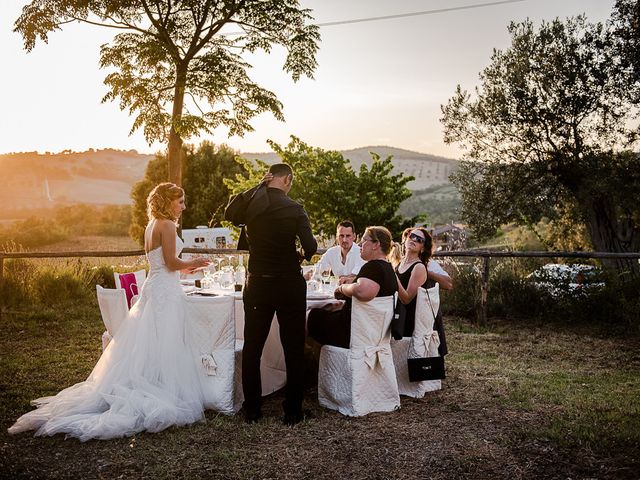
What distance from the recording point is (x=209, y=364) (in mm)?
4676

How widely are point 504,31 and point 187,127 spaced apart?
8228 mm

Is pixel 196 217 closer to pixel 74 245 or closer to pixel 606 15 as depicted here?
pixel 74 245

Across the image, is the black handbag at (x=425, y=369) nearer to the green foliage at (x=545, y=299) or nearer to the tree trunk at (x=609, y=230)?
the green foliage at (x=545, y=299)

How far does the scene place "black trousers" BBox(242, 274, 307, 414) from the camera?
4.38 m

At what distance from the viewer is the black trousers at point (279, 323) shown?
4.38m

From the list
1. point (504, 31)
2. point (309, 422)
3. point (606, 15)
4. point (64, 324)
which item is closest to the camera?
point (309, 422)

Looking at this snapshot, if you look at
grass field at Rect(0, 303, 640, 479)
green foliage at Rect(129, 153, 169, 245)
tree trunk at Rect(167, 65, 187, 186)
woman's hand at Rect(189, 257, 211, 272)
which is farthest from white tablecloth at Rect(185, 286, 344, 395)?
green foliage at Rect(129, 153, 169, 245)

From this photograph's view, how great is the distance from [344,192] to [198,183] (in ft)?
56.2

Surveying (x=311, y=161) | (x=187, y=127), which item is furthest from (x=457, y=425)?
(x=311, y=161)

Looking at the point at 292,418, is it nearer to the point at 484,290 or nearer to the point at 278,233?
the point at 278,233

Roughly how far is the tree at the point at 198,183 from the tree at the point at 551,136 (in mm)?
20859

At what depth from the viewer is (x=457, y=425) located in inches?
175

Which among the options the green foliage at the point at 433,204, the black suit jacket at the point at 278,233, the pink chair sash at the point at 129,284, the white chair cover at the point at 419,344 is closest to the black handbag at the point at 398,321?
the white chair cover at the point at 419,344

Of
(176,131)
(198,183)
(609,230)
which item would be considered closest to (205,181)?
(198,183)
